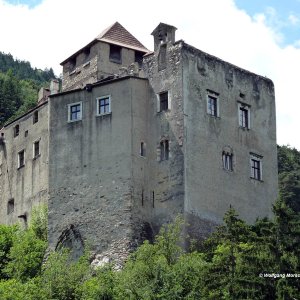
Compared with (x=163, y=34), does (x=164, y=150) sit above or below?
below

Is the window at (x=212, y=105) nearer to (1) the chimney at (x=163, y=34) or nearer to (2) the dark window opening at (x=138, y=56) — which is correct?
(1) the chimney at (x=163, y=34)

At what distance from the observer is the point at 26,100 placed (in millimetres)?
100625

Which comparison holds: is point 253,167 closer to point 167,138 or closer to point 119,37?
point 167,138

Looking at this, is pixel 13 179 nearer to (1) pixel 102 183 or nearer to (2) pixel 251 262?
(1) pixel 102 183

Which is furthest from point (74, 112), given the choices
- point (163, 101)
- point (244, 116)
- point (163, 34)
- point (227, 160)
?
point (244, 116)

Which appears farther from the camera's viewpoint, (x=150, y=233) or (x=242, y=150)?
(x=242, y=150)

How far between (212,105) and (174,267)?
12050mm

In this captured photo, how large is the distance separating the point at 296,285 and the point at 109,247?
14.3 meters

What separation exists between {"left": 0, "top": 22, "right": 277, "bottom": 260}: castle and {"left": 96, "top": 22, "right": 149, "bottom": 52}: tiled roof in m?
3.91

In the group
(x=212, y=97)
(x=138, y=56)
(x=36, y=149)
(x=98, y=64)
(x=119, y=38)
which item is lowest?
(x=36, y=149)

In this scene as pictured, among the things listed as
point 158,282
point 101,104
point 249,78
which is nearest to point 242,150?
point 249,78

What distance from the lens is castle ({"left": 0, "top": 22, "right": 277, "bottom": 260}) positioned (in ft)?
173

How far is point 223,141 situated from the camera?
55438 millimetres

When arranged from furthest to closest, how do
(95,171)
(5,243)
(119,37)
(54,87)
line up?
1. (54,87)
2. (119,37)
3. (5,243)
4. (95,171)
